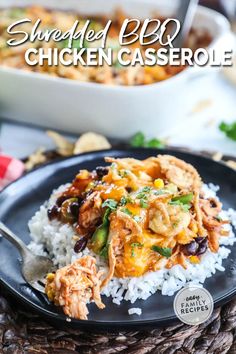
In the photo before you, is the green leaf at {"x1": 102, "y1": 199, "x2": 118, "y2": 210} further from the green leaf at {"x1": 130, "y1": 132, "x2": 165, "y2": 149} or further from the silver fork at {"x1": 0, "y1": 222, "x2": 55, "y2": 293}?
the green leaf at {"x1": 130, "y1": 132, "x2": 165, "y2": 149}

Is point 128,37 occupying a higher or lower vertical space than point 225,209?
higher

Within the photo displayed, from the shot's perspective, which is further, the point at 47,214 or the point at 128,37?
the point at 128,37

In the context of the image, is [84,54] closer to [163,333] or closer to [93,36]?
[93,36]

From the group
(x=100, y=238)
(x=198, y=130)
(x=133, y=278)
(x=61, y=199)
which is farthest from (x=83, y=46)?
(x=133, y=278)

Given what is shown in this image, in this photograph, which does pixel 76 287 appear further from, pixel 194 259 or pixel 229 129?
pixel 229 129

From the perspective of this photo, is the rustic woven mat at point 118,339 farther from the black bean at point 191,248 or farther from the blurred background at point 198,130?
the blurred background at point 198,130

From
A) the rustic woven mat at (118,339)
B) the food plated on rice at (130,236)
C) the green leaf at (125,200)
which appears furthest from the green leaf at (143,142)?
the rustic woven mat at (118,339)

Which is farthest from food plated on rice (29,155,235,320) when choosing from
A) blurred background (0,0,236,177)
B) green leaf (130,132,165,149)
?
blurred background (0,0,236,177)

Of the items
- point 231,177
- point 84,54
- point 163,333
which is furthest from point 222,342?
point 84,54
